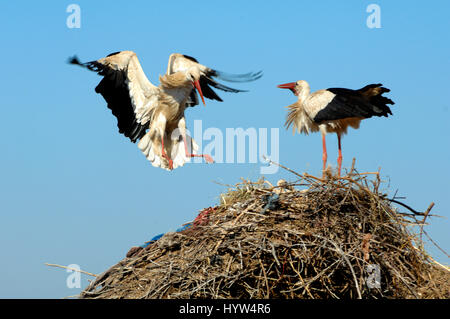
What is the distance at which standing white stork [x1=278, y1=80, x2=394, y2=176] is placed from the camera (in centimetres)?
762

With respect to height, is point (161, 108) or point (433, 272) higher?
point (161, 108)

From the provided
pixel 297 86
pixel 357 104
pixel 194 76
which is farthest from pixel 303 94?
pixel 194 76

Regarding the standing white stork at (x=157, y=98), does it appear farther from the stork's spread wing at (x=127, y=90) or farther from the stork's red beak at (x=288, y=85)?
the stork's red beak at (x=288, y=85)

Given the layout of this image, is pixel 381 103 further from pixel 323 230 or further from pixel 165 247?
pixel 165 247

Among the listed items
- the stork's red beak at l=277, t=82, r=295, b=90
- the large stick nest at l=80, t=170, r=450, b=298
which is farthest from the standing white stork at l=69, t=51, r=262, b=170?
the large stick nest at l=80, t=170, r=450, b=298

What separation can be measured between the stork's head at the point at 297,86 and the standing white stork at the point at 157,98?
83 centimetres

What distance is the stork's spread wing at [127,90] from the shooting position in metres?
8.87

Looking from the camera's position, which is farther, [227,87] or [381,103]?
[227,87]

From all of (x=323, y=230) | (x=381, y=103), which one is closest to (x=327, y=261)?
(x=323, y=230)

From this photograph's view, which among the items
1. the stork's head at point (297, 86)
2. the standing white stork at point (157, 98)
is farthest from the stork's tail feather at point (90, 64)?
the stork's head at point (297, 86)

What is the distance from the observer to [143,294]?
18.1 feet

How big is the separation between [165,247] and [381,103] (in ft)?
11.4

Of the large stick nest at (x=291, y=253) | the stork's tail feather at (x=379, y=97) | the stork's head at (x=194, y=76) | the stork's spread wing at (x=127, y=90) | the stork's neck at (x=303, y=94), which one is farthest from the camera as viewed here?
the stork's spread wing at (x=127, y=90)

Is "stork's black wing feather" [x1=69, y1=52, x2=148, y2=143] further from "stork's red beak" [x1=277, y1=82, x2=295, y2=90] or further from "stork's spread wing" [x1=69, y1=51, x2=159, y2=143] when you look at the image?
"stork's red beak" [x1=277, y1=82, x2=295, y2=90]
